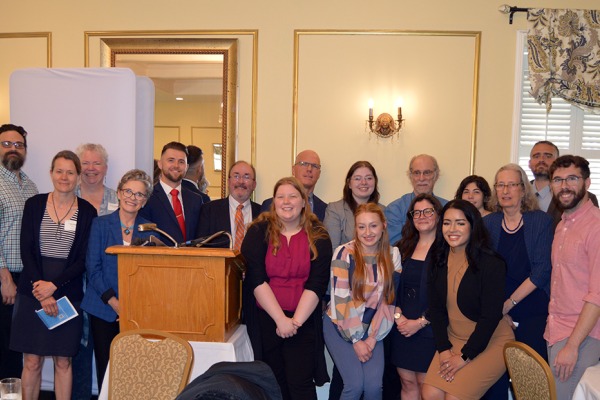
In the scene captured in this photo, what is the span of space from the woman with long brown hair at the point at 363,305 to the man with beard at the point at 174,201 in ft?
3.83

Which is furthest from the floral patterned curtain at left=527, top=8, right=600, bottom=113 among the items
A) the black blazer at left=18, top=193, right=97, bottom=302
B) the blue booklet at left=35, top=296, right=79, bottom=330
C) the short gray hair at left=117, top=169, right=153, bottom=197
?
the blue booklet at left=35, top=296, right=79, bottom=330

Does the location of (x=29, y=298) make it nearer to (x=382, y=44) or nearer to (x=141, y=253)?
(x=141, y=253)

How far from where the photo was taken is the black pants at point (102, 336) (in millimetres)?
3457

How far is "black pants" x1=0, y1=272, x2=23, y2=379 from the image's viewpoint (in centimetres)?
390

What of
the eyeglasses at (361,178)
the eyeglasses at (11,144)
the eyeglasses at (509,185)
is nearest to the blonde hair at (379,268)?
the eyeglasses at (361,178)

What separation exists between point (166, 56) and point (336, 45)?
63.5 inches

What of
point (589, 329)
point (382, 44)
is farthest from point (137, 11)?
point (589, 329)

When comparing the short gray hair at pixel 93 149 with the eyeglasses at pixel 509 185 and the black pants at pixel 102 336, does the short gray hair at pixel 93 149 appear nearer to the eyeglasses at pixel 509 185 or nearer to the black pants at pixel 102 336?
the black pants at pixel 102 336

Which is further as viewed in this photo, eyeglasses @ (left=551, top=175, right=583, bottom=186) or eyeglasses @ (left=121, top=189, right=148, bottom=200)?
eyeglasses @ (left=121, top=189, right=148, bottom=200)

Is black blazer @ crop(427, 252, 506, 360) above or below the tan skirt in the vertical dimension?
above

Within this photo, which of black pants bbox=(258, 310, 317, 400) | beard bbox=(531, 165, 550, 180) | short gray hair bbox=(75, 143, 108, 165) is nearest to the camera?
black pants bbox=(258, 310, 317, 400)

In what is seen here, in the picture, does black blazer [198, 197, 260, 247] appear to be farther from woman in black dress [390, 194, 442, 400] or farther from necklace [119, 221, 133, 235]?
woman in black dress [390, 194, 442, 400]

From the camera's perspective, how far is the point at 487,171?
5355 mm

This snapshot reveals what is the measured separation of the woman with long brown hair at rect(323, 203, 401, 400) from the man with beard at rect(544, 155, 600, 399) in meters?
0.87
